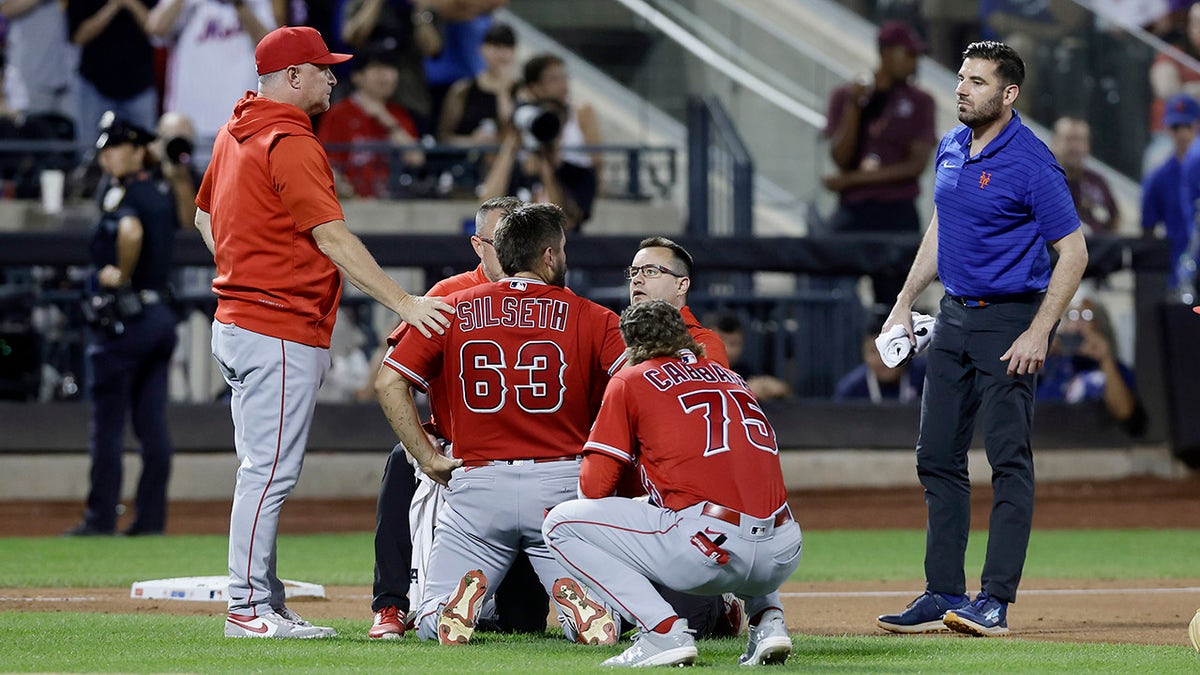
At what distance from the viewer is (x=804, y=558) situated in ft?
32.9

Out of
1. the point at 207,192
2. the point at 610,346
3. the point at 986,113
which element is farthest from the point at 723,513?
the point at 207,192

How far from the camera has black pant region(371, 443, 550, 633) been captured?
6.48m

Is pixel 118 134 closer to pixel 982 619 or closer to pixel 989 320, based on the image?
pixel 989 320

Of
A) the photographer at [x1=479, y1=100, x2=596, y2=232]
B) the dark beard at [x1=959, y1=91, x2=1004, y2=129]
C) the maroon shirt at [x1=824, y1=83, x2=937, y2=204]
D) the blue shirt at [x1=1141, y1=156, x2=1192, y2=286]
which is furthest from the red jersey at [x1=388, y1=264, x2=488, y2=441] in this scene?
the blue shirt at [x1=1141, y1=156, x2=1192, y2=286]

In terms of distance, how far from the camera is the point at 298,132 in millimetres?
6191

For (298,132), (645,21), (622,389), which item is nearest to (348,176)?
(645,21)

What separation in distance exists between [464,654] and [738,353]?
7.18 meters

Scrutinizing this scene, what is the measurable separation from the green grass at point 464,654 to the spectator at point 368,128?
29.0 ft

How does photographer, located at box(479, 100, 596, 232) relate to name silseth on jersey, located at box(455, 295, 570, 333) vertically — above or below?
above

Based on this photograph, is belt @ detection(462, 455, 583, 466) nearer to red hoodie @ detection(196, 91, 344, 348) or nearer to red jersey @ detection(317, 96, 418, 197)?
red hoodie @ detection(196, 91, 344, 348)

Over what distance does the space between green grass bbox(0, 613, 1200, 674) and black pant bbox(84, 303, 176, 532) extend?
4.23m

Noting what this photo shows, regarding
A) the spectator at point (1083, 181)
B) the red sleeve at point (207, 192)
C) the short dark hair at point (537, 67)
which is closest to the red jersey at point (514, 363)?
the red sleeve at point (207, 192)

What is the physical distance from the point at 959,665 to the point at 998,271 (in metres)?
1.81

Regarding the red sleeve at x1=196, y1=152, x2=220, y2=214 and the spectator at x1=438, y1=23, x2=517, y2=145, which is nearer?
the red sleeve at x1=196, y1=152, x2=220, y2=214
